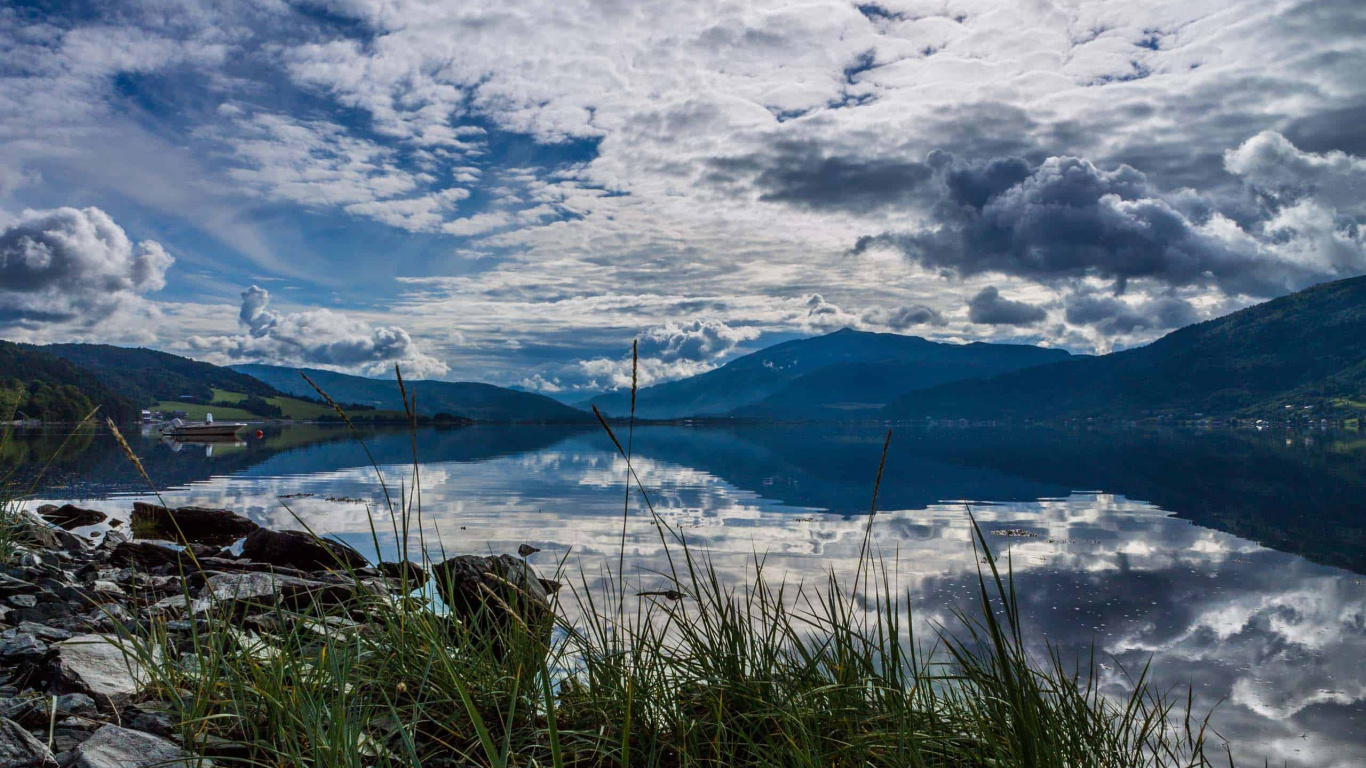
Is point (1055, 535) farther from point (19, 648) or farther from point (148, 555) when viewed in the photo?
point (19, 648)

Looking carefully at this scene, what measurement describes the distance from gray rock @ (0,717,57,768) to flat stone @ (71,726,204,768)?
0.15 m

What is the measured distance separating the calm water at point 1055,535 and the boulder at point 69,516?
18.2 feet

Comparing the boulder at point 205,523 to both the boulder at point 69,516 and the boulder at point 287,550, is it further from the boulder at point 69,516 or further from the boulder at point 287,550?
the boulder at point 287,550

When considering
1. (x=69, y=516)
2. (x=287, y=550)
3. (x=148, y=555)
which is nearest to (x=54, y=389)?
(x=69, y=516)

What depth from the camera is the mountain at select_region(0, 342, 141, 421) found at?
143 meters

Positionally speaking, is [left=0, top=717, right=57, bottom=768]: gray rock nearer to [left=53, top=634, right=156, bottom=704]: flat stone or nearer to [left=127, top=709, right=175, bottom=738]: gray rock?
[left=127, top=709, right=175, bottom=738]: gray rock

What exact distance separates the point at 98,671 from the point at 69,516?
937 inches

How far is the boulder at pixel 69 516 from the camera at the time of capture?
23797mm

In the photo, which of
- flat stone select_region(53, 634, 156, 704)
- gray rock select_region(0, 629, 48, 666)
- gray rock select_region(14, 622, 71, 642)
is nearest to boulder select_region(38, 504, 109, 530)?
gray rock select_region(14, 622, 71, 642)

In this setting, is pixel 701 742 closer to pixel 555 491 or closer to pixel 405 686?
pixel 405 686

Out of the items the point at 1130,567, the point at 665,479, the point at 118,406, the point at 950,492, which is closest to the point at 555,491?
the point at 665,479

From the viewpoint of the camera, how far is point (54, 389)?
148 metres

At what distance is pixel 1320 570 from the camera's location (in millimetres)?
24922

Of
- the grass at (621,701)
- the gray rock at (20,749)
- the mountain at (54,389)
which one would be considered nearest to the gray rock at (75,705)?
the grass at (621,701)
